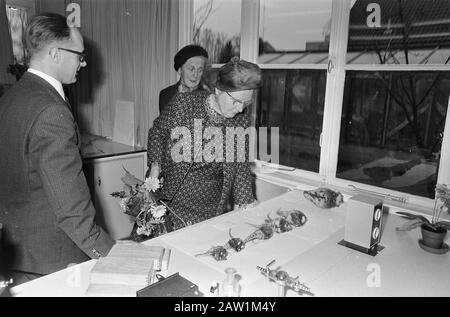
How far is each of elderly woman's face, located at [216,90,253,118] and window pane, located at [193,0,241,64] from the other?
1.14 metres

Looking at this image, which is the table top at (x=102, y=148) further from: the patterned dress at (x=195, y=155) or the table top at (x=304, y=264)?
the table top at (x=304, y=264)

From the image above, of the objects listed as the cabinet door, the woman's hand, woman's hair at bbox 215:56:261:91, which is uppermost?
woman's hair at bbox 215:56:261:91

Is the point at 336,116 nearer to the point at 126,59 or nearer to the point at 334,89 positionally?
the point at 334,89

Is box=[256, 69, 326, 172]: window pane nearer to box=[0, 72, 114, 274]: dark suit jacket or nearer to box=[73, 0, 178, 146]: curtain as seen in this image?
box=[73, 0, 178, 146]: curtain

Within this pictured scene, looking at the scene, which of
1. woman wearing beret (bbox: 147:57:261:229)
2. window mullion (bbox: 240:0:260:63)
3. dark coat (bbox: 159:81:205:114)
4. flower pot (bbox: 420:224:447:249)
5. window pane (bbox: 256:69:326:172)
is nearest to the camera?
flower pot (bbox: 420:224:447:249)

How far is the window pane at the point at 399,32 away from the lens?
1796mm

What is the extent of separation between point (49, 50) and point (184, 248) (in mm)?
877

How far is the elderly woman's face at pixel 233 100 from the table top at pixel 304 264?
50 cm

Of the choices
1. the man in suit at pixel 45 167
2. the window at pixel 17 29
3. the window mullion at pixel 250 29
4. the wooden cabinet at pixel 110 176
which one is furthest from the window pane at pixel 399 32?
the window at pixel 17 29

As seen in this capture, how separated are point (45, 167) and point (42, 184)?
12cm

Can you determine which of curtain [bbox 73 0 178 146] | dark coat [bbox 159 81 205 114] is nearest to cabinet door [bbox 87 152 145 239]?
curtain [bbox 73 0 178 146]

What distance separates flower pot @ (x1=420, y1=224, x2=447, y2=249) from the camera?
1.35 metres
